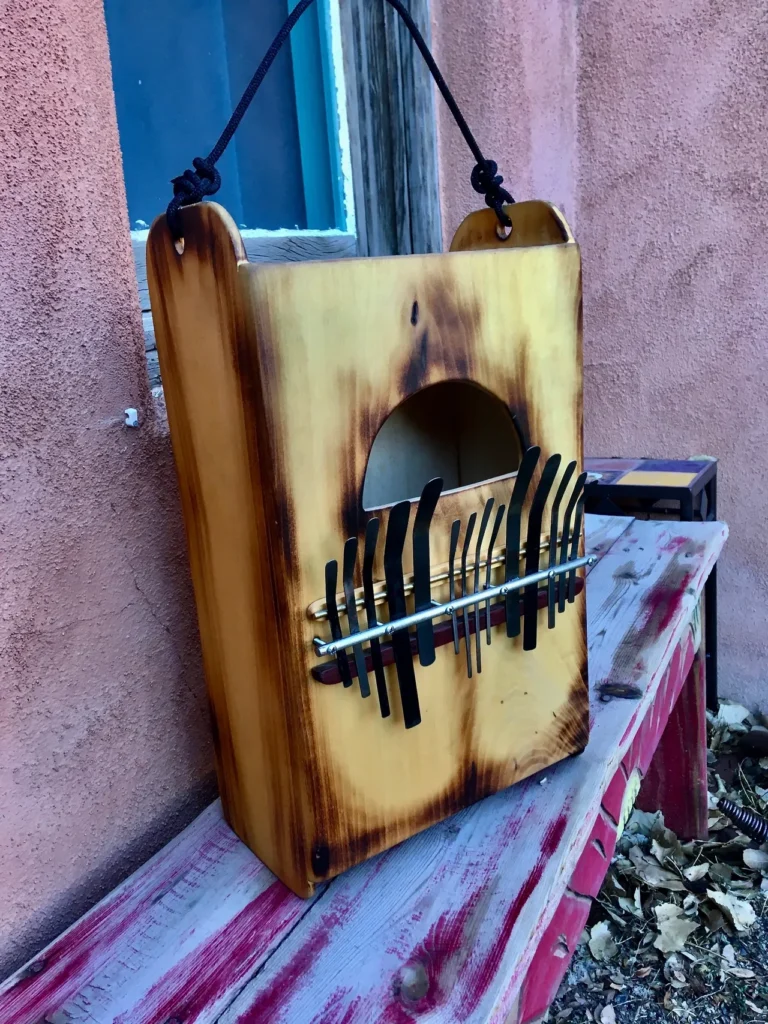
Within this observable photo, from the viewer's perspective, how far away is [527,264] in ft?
2.18

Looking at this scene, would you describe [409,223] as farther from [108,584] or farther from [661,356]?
[108,584]

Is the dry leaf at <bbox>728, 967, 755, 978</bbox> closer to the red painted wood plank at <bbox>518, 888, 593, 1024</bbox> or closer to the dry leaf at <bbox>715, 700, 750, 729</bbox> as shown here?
the dry leaf at <bbox>715, 700, 750, 729</bbox>

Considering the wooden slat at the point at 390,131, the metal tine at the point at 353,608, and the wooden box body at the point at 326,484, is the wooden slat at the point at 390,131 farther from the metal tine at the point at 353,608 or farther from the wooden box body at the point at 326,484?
the metal tine at the point at 353,608

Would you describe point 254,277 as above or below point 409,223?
below

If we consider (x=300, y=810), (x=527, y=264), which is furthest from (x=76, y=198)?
(x=300, y=810)

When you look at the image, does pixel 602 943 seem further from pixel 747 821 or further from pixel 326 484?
pixel 326 484

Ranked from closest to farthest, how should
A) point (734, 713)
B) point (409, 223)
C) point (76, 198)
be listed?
point (76, 198) → point (409, 223) → point (734, 713)

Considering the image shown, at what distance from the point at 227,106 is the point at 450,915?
1038mm

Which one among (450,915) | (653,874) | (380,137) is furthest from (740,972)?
(380,137)

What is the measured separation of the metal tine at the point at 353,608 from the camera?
0.59m

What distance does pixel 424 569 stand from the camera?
2.07ft

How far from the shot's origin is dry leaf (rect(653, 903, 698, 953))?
1365mm

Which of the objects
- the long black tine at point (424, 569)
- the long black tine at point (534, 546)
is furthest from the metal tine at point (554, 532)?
the long black tine at point (424, 569)

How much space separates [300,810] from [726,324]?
1646 mm
